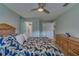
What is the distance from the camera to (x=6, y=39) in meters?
1.01

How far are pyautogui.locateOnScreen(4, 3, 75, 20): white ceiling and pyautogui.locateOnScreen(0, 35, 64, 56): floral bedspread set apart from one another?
0.93ft

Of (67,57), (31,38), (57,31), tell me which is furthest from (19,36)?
(67,57)

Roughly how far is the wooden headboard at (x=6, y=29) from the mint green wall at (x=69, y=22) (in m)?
0.48

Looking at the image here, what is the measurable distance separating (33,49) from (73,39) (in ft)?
1.41

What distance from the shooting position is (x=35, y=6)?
969 mm

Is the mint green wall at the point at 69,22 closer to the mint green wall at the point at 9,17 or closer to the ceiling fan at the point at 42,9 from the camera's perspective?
the ceiling fan at the point at 42,9

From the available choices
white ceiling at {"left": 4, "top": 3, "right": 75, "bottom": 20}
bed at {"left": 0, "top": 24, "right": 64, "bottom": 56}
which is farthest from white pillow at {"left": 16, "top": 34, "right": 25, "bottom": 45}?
white ceiling at {"left": 4, "top": 3, "right": 75, "bottom": 20}

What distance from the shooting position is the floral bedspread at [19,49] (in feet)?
3.16

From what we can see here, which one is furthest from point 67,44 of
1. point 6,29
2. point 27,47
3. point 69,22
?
point 6,29

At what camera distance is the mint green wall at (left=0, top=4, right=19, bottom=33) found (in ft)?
3.29

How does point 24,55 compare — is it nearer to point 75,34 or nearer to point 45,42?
point 45,42

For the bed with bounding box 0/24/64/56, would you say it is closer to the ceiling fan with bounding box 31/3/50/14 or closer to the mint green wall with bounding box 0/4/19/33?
the mint green wall with bounding box 0/4/19/33

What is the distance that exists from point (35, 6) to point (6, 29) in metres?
0.39

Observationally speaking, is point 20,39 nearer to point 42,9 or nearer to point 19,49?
point 19,49
